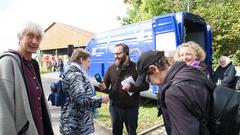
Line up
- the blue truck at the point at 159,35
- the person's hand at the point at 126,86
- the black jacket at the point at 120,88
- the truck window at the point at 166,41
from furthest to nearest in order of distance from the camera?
the blue truck at the point at 159,35
the truck window at the point at 166,41
the black jacket at the point at 120,88
the person's hand at the point at 126,86

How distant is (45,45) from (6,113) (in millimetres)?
63084

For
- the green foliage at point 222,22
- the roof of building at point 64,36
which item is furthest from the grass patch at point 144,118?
the roof of building at point 64,36

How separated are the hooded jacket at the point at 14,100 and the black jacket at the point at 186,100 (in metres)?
1.33

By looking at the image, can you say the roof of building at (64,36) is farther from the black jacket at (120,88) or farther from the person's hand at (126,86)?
the person's hand at (126,86)

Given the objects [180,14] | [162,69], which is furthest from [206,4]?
[162,69]

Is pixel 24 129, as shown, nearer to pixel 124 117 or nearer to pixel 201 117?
pixel 201 117

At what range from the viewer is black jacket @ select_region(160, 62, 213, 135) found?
225 cm

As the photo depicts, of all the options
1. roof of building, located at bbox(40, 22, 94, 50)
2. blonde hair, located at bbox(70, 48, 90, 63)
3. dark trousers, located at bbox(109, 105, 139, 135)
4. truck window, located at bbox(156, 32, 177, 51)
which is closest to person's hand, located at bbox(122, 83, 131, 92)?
dark trousers, located at bbox(109, 105, 139, 135)

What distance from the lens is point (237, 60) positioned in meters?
17.6

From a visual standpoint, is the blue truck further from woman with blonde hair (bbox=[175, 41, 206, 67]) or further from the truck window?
woman with blonde hair (bbox=[175, 41, 206, 67])

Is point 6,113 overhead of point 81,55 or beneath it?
beneath

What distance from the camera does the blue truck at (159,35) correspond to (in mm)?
9203

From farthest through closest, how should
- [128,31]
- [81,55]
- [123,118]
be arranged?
[128,31], [123,118], [81,55]

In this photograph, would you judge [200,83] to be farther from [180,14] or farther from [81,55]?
[180,14]
